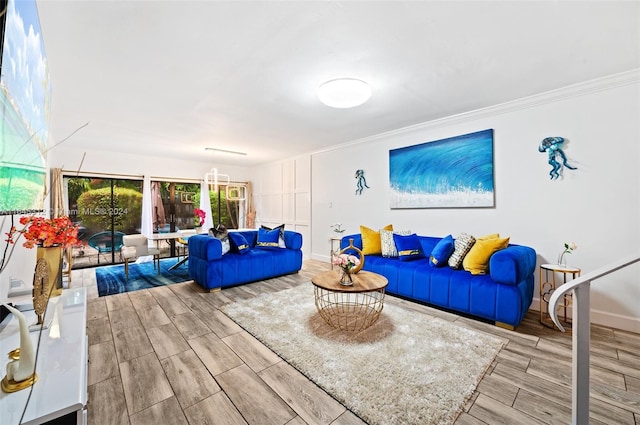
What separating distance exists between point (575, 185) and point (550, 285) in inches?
46.0

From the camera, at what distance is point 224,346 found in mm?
2279

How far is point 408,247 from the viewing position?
364 cm

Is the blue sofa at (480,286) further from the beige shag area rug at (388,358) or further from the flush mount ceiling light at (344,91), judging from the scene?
the flush mount ceiling light at (344,91)

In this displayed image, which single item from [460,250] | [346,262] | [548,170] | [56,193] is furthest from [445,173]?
[56,193]

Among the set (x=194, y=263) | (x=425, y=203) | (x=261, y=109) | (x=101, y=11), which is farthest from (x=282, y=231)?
(x=101, y=11)

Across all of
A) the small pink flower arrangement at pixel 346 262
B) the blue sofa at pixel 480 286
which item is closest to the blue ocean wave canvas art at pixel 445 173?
the blue sofa at pixel 480 286

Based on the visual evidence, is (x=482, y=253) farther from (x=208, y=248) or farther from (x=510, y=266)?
(x=208, y=248)

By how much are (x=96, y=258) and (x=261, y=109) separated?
5318mm

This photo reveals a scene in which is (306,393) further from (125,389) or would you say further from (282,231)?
(282,231)

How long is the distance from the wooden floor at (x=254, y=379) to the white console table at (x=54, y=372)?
23.9 inches


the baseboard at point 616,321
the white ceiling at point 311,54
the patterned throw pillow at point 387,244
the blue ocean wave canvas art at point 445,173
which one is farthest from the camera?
the patterned throw pillow at point 387,244

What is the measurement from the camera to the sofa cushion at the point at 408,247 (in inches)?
142

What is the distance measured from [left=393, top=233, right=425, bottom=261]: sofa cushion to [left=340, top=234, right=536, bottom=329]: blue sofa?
0.39 feet

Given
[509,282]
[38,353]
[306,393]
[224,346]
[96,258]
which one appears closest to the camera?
[38,353]
